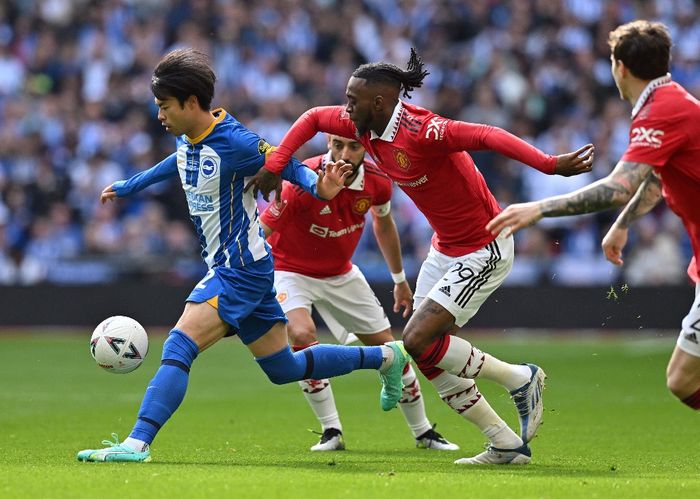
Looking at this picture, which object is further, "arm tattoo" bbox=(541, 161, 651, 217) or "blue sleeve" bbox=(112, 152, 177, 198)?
"blue sleeve" bbox=(112, 152, 177, 198)

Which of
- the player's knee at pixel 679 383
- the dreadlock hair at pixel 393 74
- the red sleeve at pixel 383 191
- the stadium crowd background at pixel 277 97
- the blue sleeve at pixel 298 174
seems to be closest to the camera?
the player's knee at pixel 679 383

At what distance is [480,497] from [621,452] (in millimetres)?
2971

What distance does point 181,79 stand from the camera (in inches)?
287

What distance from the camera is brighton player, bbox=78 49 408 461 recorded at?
23.5 feet

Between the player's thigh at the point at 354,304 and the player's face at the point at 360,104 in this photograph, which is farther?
the player's thigh at the point at 354,304

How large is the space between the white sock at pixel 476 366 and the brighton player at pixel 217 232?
35.7 inches

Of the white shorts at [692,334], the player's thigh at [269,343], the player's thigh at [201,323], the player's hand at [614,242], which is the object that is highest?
the player's hand at [614,242]

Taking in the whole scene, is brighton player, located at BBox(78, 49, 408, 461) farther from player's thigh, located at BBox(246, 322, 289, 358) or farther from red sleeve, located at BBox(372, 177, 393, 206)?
red sleeve, located at BBox(372, 177, 393, 206)

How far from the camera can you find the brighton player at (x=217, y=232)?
7148 mm

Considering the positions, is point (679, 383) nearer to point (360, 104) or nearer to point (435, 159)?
point (435, 159)

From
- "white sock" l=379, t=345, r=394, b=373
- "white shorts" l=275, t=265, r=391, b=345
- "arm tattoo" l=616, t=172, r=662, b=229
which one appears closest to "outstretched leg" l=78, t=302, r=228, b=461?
"white sock" l=379, t=345, r=394, b=373

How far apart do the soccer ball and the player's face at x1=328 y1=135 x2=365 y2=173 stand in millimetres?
2006

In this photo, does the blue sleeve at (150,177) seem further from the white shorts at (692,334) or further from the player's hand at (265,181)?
the white shorts at (692,334)

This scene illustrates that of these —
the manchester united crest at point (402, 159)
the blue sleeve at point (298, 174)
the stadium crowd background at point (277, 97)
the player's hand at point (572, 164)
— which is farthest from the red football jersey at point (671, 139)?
the stadium crowd background at point (277, 97)
